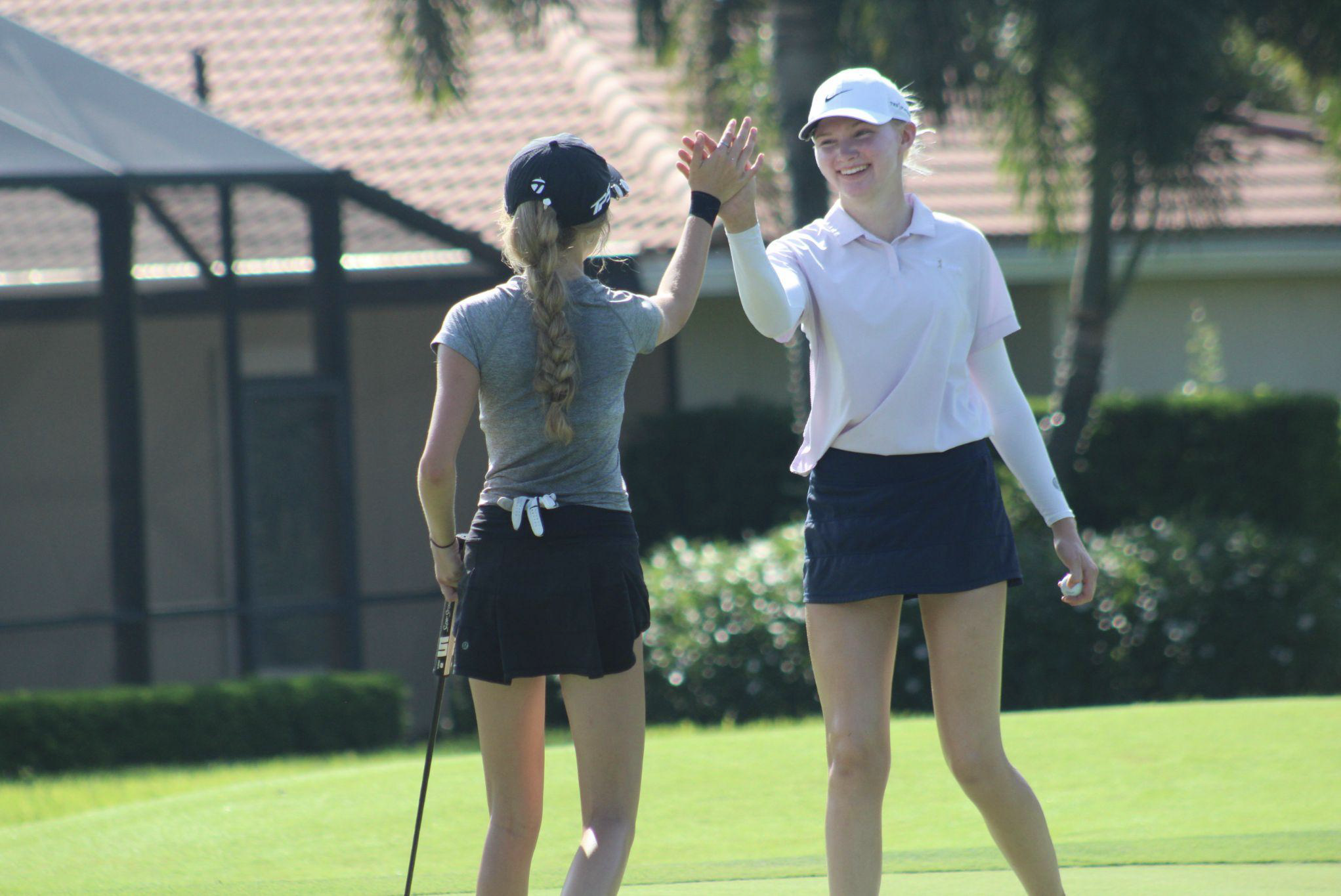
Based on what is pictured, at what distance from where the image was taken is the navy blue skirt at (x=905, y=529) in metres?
3.45

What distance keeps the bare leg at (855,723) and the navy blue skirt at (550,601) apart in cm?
48

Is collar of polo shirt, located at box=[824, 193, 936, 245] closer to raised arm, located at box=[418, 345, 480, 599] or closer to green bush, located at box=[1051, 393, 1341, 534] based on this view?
raised arm, located at box=[418, 345, 480, 599]

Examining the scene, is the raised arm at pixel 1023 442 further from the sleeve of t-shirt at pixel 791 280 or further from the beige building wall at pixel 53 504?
the beige building wall at pixel 53 504

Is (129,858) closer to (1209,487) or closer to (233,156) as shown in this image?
(233,156)

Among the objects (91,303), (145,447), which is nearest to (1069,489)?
(145,447)

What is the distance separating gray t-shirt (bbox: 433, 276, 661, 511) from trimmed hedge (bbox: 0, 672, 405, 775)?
609 centimetres

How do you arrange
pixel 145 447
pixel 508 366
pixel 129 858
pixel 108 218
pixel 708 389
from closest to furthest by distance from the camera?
pixel 508 366, pixel 129 858, pixel 108 218, pixel 145 447, pixel 708 389

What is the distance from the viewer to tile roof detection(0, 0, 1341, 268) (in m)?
12.8

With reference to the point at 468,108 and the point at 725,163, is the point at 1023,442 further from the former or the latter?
the point at 468,108

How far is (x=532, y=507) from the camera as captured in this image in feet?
10.4

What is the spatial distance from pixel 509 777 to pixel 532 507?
1.85ft

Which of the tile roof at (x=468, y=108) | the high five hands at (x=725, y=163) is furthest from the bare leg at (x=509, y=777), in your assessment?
the tile roof at (x=468, y=108)

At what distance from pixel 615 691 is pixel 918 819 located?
2.42 metres

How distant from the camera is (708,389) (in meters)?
12.6
